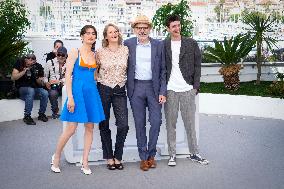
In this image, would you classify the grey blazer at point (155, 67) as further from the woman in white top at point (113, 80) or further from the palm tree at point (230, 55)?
the palm tree at point (230, 55)

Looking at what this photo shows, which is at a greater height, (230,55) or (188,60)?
(188,60)

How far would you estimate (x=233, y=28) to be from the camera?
40.7ft

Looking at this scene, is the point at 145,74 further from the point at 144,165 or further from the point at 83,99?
the point at 144,165

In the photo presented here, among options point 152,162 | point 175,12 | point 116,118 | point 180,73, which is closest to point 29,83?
point 116,118

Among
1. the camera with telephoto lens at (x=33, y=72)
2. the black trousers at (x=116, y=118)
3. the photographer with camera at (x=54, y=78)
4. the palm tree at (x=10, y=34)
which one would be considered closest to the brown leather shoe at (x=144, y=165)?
the black trousers at (x=116, y=118)

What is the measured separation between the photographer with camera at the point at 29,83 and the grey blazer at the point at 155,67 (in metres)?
2.95

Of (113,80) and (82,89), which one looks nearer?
(82,89)

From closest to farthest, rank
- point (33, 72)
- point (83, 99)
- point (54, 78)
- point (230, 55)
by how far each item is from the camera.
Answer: point (83, 99) → point (33, 72) → point (54, 78) → point (230, 55)

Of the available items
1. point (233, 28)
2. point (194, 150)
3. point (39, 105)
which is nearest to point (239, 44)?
point (233, 28)

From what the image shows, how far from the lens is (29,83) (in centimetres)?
704

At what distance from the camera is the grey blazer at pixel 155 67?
4.33 meters

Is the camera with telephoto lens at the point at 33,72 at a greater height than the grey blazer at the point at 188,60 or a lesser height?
lesser

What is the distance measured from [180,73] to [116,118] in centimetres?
84

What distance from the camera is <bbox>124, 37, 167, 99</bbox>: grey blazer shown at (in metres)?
4.33
